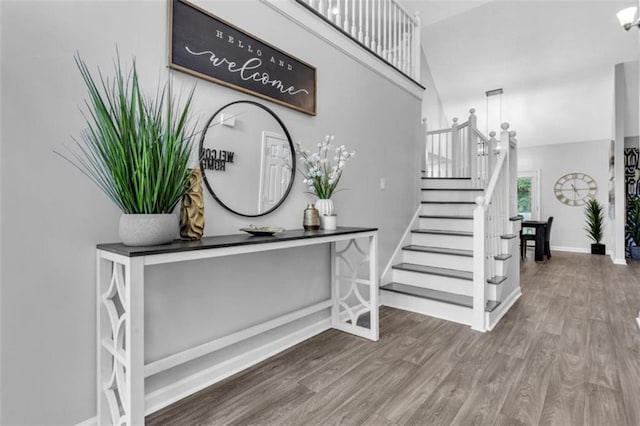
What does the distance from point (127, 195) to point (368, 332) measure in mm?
1889

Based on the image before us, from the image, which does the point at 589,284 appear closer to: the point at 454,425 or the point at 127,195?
the point at 454,425

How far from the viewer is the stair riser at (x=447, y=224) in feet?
12.3

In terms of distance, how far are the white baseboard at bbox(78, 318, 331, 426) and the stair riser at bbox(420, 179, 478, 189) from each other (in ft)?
9.29

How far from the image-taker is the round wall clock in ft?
23.7

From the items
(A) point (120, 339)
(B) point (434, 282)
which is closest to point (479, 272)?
(B) point (434, 282)

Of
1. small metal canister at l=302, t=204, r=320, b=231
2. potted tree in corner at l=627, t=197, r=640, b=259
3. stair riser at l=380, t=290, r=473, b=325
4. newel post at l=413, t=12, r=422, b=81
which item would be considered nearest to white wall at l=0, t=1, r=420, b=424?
small metal canister at l=302, t=204, r=320, b=231

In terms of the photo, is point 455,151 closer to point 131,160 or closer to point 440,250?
point 440,250

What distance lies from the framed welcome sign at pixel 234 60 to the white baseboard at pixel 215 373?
166 cm

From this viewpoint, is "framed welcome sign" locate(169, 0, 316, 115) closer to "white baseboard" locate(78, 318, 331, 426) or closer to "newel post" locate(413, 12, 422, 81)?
"white baseboard" locate(78, 318, 331, 426)

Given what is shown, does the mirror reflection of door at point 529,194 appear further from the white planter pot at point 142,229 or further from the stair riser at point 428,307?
the white planter pot at point 142,229

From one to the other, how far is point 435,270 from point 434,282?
0.18 meters

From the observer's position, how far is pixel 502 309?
3008mm

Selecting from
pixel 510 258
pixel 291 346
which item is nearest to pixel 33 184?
pixel 291 346

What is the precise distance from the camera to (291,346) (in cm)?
231
